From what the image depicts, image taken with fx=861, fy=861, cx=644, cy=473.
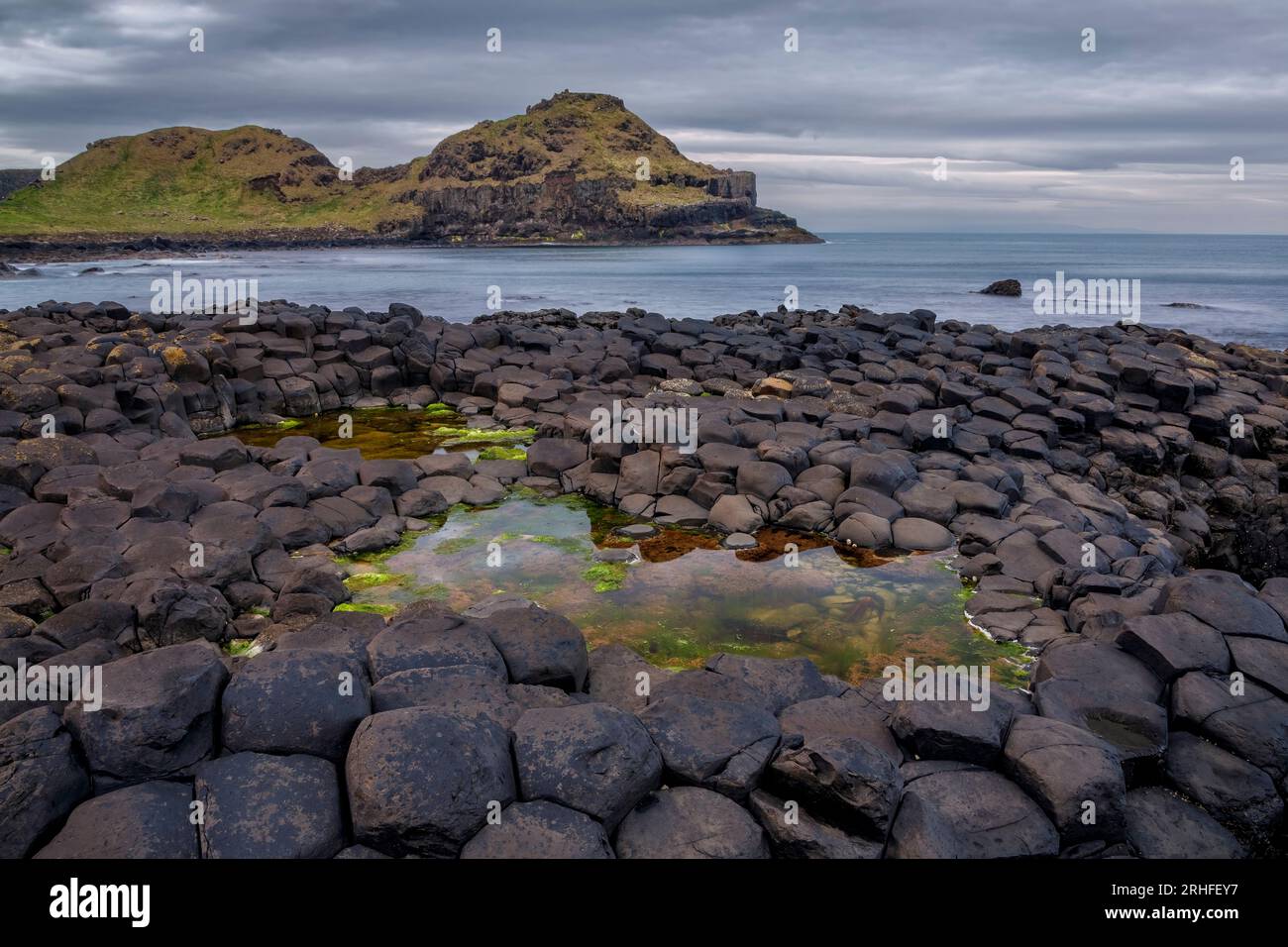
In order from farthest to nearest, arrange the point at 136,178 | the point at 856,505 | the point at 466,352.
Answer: the point at 136,178, the point at 466,352, the point at 856,505

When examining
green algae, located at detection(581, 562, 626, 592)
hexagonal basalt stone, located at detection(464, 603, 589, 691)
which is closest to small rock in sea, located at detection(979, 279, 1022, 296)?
green algae, located at detection(581, 562, 626, 592)

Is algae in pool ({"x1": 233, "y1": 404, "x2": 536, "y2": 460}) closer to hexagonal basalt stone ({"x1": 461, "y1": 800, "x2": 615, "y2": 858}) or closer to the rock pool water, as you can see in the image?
the rock pool water

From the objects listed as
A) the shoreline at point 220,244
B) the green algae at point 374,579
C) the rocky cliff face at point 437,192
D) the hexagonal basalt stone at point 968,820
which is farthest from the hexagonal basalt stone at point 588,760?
the rocky cliff face at point 437,192

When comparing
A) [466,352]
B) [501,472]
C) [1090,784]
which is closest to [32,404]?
[501,472]

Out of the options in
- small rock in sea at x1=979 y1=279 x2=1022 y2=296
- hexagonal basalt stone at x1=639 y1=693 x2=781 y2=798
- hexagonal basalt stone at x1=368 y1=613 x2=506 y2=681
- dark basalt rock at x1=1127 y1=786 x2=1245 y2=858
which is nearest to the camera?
hexagonal basalt stone at x1=639 y1=693 x2=781 y2=798

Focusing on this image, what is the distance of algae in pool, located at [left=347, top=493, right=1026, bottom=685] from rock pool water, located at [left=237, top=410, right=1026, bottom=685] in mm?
20

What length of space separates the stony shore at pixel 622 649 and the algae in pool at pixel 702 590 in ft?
1.67

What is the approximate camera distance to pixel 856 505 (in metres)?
11.7

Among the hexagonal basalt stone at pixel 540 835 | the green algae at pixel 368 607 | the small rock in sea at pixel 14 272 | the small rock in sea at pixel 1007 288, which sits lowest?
the hexagonal basalt stone at pixel 540 835

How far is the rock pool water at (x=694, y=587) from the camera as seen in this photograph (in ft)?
28.5

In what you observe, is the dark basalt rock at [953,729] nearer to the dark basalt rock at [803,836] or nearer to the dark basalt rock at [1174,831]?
the dark basalt rock at [1174,831]

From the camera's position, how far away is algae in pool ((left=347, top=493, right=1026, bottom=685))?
867 cm
